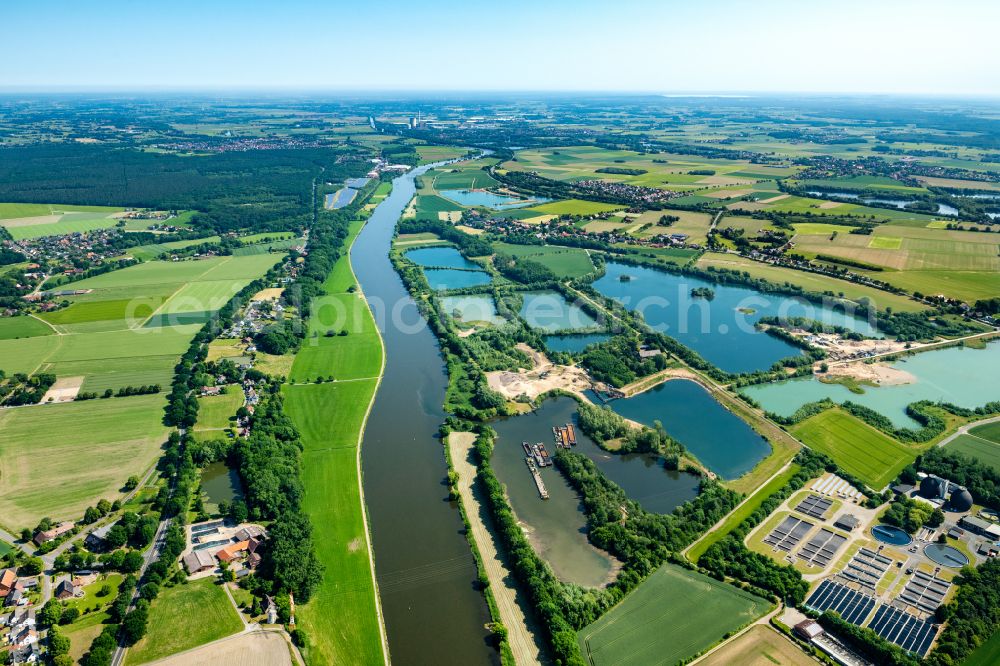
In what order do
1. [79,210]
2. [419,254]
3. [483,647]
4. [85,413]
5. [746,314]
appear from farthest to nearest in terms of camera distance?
[79,210] < [419,254] < [746,314] < [85,413] < [483,647]

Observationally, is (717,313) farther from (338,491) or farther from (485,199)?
(485,199)

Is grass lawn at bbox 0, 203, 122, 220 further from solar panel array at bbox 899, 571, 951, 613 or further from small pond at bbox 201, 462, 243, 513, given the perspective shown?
solar panel array at bbox 899, 571, 951, 613

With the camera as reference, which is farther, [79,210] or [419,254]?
[79,210]

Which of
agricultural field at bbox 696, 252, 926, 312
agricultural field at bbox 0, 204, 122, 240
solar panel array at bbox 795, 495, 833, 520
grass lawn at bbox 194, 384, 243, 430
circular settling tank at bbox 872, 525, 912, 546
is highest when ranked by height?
agricultural field at bbox 0, 204, 122, 240

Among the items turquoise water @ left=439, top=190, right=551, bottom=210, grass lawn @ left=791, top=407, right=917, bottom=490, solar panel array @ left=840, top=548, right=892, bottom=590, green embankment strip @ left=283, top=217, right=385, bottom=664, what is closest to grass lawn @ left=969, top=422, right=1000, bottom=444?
grass lawn @ left=791, top=407, right=917, bottom=490

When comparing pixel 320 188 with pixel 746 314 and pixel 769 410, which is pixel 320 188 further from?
pixel 769 410

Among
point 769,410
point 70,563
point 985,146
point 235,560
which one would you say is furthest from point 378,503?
point 985,146

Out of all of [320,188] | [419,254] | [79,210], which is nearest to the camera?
[419,254]
